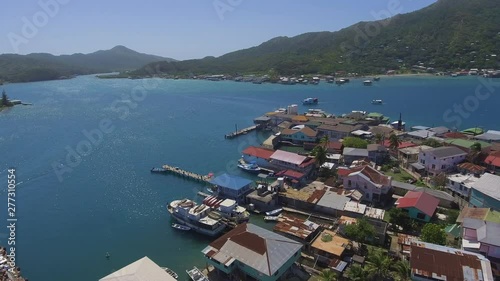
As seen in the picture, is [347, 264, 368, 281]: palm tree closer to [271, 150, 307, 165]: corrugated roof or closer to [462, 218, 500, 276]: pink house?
[462, 218, 500, 276]: pink house

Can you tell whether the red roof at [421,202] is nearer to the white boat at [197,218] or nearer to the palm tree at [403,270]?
the palm tree at [403,270]

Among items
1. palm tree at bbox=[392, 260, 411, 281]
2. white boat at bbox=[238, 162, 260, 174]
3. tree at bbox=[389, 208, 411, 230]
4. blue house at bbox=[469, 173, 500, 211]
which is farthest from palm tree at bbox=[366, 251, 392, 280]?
white boat at bbox=[238, 162, 260, 174]

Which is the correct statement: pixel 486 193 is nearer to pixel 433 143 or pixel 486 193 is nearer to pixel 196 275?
pixel 433 143

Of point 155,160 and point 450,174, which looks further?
point 155,160

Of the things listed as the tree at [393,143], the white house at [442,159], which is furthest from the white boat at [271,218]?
the tree at [393,143]

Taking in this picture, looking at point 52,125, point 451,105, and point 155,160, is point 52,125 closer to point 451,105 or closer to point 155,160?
point 155,160

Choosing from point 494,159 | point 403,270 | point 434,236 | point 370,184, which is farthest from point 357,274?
point 494,159

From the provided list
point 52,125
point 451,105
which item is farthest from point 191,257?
point 451,105
